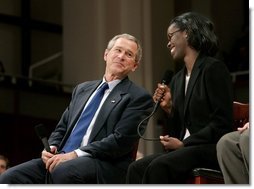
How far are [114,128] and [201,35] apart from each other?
63cm

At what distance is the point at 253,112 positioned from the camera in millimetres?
2627

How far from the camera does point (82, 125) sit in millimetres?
3562

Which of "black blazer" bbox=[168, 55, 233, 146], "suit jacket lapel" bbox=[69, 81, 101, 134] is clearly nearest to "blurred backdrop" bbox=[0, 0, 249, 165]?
"suit jacket lapel" bbox=[69, 81, 101, 134]

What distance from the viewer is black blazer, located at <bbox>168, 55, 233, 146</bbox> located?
339 centimetres

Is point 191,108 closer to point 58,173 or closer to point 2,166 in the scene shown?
point 58,173

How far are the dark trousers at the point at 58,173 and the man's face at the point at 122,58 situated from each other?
1.75ft

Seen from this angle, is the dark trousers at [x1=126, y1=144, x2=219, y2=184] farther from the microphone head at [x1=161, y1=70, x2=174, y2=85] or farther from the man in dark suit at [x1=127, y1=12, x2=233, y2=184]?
the microphone head at [x1=161, y1=70, x2=174, y2=85]

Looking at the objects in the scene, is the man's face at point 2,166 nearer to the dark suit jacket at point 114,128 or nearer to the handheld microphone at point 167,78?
the dark suit jacket at point 114,128

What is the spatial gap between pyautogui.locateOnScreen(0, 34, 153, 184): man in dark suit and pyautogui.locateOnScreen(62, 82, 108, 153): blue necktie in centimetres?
2

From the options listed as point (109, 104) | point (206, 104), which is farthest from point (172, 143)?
point (109, 104)

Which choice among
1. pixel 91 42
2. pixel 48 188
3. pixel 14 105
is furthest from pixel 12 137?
pixel 48 188

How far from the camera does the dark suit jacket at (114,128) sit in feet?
11.2

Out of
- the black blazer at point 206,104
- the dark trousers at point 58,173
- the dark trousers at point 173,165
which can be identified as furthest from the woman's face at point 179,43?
the dark trousers at point 58,173

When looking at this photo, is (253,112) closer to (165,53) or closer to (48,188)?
(48,188)
